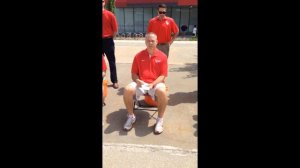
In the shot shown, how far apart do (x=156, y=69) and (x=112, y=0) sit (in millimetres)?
17425

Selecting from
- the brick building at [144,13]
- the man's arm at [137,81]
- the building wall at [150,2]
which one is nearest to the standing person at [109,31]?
the man's arm at [137,81]

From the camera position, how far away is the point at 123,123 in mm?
3785

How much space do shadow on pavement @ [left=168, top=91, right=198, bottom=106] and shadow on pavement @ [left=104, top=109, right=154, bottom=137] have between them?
683 millimetres

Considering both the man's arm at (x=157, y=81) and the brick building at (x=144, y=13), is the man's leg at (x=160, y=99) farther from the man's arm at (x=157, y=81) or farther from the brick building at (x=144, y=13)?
the brick building at (x=144, y=13)

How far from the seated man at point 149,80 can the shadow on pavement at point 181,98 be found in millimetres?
955

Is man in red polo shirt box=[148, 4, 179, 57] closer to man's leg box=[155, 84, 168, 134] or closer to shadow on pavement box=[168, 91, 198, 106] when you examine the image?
shadow on pavement box=[168, 91, 198, 106]

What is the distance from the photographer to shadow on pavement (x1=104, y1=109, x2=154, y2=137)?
3535mm

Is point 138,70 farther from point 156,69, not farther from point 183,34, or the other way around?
point 183,34

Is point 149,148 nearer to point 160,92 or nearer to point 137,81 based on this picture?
point 160,92

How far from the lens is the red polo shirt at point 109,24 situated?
470 cm

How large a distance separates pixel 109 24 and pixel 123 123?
1.93 metres

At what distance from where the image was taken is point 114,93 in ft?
16.5

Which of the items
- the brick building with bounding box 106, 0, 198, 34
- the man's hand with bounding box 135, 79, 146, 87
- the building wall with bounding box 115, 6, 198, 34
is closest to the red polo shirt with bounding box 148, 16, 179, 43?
the man's hand with bounding box 135, 79, 146, 87
